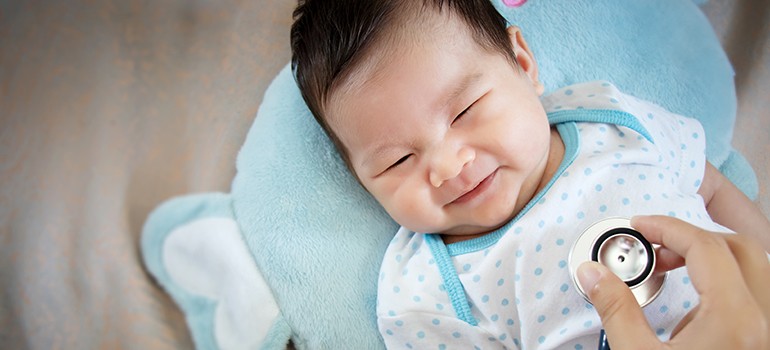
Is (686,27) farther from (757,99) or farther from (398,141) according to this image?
(398,141)

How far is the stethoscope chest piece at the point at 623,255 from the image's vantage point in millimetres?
668

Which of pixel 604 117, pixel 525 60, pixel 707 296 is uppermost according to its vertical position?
pixel 525 60

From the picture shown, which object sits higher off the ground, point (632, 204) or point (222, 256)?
point (222, 256)

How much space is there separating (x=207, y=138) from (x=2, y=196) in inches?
10.3

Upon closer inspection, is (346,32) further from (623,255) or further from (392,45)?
(623,255)

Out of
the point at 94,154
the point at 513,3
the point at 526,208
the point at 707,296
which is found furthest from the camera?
the point at 513,3

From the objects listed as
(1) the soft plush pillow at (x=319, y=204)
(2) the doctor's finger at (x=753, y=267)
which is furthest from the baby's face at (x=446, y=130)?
(2) the doctor's finger at (x=753, y=267)

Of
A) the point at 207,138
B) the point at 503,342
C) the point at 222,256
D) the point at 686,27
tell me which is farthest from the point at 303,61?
the point at 686,27

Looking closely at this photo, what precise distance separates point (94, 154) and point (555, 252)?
0.58 m

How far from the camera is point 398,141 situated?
86cm

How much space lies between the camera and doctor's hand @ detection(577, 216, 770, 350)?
0.53 meters

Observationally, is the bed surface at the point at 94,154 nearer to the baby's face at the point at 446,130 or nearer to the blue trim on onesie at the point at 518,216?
the baby's face at the point at 446,130

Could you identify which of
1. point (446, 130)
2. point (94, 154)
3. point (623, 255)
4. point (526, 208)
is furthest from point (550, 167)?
point (94, 154)

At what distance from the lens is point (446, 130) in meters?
0.86
